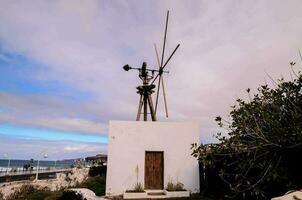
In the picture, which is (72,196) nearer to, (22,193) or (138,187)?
(138,187)

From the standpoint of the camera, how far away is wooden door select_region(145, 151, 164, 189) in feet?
53.2

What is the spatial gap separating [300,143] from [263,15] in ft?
22.1

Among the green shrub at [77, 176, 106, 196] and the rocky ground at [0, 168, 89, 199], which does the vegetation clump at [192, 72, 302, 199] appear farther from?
the rocky ground at [0, 168, 89, 199]

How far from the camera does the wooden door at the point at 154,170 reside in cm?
1622

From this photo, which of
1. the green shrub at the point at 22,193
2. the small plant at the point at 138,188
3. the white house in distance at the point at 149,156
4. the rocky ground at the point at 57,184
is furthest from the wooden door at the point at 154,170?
the green shrub at the point at 22,193

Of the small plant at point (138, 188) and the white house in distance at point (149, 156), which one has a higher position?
the white house in distance at point (149, 156)

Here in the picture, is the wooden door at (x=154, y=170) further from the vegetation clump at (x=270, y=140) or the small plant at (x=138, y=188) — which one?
the vegetation clump at (x=270, y=140)

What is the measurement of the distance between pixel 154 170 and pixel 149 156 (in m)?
0.81

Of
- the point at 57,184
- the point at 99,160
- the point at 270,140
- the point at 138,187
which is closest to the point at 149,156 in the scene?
the point at 138,187

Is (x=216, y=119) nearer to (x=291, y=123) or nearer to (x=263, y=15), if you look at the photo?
(x=291, y=123)

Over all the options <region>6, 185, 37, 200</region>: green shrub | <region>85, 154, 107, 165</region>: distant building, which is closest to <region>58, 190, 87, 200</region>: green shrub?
<region>6, 185, 37, 200</region>: green shrub

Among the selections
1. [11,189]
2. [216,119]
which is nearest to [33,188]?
[11,189]

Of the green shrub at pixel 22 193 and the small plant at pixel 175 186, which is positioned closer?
the small plant at pixel 175 186

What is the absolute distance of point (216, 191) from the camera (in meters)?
14.1
